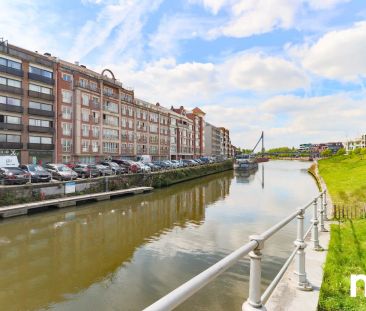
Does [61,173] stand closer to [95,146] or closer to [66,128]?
[66,128]

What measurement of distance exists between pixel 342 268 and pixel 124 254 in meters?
11.5

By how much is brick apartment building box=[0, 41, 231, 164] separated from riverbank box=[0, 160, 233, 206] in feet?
52.2

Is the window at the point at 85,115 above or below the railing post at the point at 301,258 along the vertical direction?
above

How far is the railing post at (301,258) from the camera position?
5289 millimetres

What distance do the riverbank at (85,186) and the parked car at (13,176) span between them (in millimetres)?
1481

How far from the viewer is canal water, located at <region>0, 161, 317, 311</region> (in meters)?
11.0

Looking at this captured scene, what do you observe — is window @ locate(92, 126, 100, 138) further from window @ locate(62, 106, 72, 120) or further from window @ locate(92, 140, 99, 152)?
window @ locate(62, 106, 72, 120)

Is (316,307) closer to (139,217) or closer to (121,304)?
(121,304)

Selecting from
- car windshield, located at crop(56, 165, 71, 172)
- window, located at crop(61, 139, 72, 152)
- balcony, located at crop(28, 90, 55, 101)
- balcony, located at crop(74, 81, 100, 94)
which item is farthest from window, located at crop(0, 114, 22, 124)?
car windshield, located at crop(56, 165, 71, 172)

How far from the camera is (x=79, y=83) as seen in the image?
177 feet

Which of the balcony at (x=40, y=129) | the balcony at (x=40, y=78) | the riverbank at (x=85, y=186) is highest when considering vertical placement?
the balcony at (x=40, y=78)

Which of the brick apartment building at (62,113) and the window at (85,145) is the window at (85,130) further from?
the window at (85,145)

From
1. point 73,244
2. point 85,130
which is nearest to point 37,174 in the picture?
point 73,244

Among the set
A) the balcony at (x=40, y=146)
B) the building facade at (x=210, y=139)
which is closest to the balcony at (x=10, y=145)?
the balcony at (x=40, y=146)
